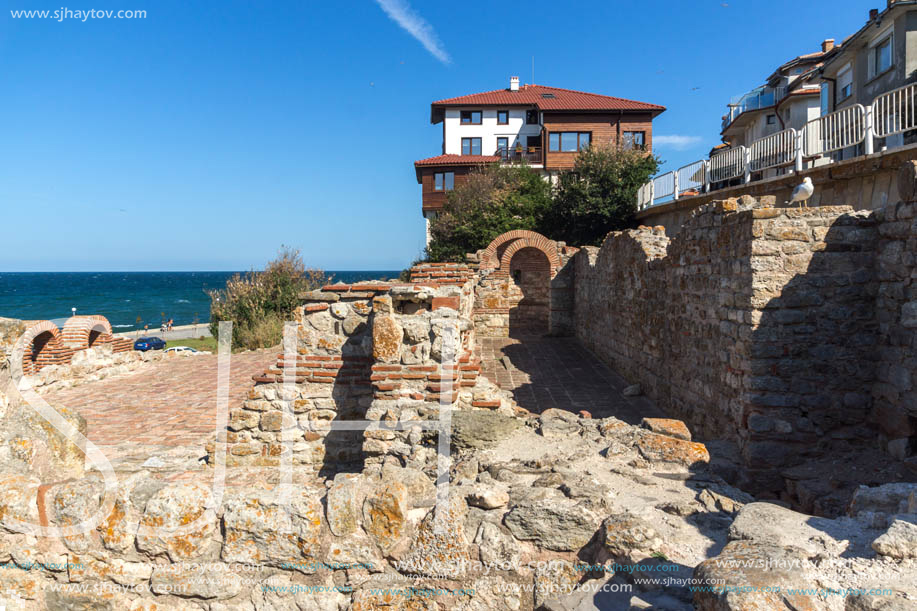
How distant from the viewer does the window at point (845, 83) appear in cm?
1955

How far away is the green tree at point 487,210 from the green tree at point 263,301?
637 centimetres

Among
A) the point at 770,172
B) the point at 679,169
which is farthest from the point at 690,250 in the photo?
the point at 679,169

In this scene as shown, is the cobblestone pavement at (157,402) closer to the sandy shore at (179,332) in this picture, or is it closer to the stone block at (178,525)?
the stone block at (178,525)

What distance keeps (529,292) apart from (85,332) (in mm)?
12140

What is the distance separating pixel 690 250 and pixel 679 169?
10380 mm

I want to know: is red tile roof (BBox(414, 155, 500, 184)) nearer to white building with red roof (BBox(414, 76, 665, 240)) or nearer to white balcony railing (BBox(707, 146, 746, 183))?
white building with red roof (BBox(414, 76, 665, 240))

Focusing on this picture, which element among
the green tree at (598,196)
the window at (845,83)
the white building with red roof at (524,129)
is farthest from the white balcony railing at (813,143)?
the white building with red roof at (524,129)

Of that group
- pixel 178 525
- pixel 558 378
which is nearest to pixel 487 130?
pixel 558 378

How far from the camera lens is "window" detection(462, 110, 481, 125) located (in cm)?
3569

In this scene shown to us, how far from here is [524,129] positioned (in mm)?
35375

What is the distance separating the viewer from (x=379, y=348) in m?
4.88

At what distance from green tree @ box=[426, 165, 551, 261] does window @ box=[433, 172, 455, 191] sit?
24.3 ft

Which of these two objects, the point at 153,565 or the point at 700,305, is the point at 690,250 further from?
the point at 153,565

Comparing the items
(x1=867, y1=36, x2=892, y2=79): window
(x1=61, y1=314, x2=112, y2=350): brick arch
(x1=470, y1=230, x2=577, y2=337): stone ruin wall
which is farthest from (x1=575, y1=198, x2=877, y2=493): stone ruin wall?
(x1=867, y1=36, x2=892, y2=79): window
